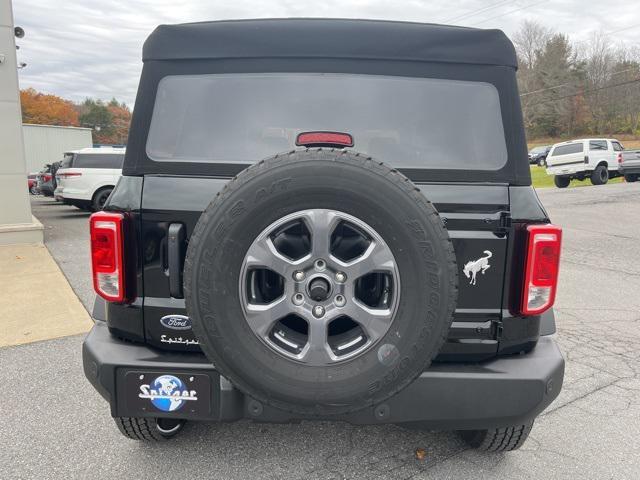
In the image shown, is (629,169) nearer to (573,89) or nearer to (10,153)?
(10,153)

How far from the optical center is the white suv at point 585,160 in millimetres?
22141

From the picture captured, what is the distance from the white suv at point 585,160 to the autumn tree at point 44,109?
78.1 metres

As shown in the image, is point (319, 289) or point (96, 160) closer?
point (319, 289)

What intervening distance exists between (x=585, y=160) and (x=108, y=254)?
2374 cm

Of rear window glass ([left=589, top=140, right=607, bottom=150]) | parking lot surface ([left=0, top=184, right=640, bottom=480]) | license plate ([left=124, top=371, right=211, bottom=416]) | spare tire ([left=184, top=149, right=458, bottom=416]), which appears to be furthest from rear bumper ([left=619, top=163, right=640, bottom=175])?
license plate ([left=124, top=371, right=211, bottom=416])

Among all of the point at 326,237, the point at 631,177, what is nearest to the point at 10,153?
the point at 326,237

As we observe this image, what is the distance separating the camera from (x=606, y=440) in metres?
2.86

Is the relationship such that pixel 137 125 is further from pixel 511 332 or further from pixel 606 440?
pixel 606 440

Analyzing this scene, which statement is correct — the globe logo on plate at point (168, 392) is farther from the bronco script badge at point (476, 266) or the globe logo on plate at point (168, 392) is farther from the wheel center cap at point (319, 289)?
the bronco script badge at point (476, 266)

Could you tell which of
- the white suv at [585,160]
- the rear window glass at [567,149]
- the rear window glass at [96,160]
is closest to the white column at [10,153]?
the rear window glass at [96,160]

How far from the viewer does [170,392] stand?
2117 mm

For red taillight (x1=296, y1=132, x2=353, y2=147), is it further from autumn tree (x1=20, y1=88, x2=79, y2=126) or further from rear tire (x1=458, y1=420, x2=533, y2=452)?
autumn tree (x1=20, y1=88, x2=79, y2=126)

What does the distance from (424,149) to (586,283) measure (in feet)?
17.6

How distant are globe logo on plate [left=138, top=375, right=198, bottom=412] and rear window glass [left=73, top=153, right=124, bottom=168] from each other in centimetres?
1293
